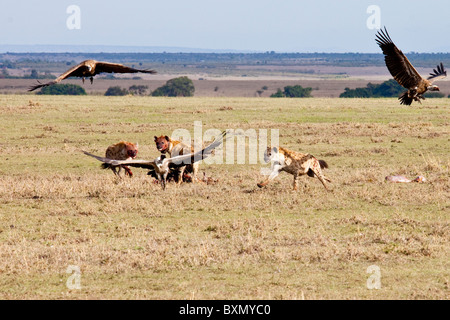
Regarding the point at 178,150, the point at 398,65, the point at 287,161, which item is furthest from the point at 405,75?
the point at 178,150

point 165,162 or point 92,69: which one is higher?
point 92,69

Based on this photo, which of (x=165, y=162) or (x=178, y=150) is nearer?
(x=165, y=162)

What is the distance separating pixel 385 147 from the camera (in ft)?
62.3

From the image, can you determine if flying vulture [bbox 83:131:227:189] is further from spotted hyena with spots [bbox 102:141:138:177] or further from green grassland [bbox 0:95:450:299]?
spotted hyena with spots [bbox 102:141:138:177]

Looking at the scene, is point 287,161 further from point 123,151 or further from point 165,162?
point 123,151

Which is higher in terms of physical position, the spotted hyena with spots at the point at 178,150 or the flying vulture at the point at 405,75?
the flying vulture at the point at 405,75

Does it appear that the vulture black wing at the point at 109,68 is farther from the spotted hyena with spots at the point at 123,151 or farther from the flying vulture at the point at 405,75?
the flying vulture at the point at 405,75

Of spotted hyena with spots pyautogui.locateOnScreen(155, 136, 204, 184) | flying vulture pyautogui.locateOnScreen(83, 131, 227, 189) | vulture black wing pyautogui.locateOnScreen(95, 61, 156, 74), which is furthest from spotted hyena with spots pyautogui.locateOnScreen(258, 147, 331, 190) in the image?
vulture black wing pyautogui.locateOnScreen(95, 61, 156, 74)

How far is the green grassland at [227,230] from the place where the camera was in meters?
7.11

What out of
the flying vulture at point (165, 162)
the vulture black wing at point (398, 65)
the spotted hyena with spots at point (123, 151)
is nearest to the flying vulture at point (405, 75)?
the vulture black wing at point (398, 65)

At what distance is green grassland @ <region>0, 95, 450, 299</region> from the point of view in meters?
7.11

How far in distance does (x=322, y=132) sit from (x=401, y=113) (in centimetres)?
780

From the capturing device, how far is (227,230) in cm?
946
